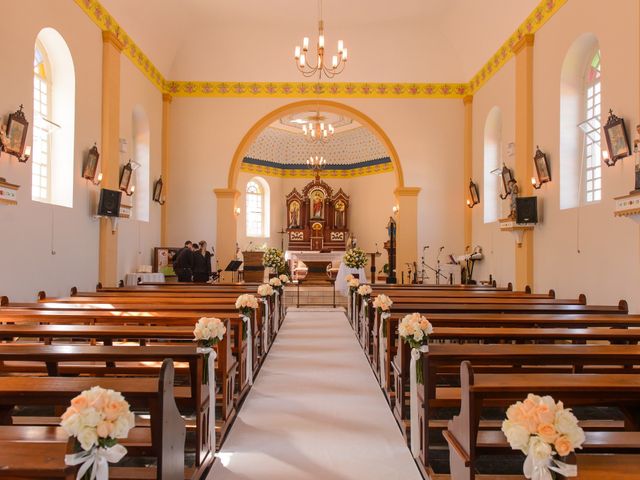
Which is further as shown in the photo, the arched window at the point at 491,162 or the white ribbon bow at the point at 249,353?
the arched window at the point at 491,162

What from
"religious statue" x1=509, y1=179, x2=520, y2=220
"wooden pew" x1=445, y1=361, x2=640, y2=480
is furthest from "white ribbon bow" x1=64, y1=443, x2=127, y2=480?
"religious statue" x1=509, y1=179, x2=520, y2=220

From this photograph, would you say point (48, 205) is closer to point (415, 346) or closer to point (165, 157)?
point (165, 157)

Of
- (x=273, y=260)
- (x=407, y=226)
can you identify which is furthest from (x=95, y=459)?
(x=407, y=226)

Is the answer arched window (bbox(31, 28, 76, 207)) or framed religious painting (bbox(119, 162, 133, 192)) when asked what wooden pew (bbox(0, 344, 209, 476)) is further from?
framed religious painting (bbox(119, 162, 133, 192))

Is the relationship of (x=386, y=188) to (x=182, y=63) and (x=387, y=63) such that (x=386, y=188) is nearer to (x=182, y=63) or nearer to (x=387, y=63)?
(x=387, y=63)

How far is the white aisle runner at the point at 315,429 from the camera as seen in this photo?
3.65 meters

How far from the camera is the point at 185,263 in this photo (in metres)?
12.1

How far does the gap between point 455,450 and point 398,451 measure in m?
1.40

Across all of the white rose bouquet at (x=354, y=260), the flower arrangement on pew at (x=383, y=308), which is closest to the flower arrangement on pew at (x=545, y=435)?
the flower arrangement on pew at (x=383, y=308)

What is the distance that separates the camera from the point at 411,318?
3.78 meters

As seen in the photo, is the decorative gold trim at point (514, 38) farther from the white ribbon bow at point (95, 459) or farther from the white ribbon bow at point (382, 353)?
the white ribbon bow at point (95, 459)

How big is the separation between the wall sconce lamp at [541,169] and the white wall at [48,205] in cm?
826

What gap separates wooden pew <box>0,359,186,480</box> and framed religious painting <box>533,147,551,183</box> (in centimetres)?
852

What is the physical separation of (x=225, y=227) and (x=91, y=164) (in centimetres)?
533
